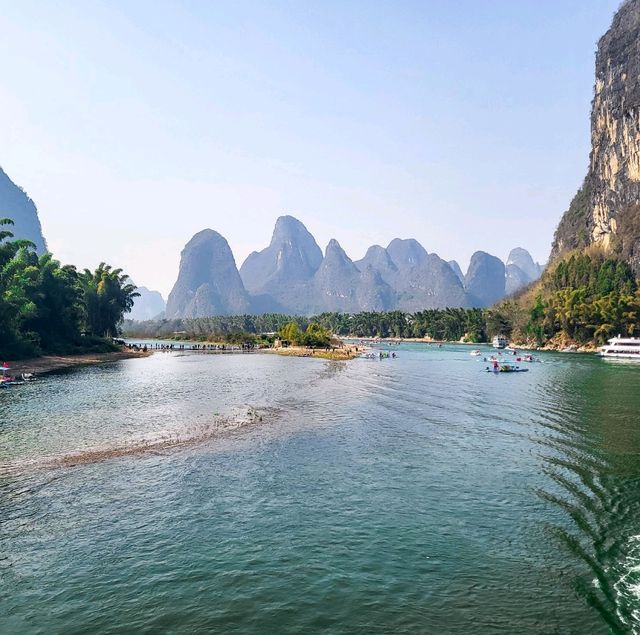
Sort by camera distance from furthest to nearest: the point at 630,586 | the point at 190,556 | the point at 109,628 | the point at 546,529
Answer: the point at 546,529 < the point at 190,556 < the point at 630,586 < the point at 109,628

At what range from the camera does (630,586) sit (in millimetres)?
14914

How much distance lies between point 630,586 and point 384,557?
7285mm

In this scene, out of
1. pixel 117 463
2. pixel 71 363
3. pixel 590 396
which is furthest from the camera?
pixel 71 363

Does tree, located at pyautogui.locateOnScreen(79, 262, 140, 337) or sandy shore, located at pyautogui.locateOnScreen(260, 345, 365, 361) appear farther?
tree, located at pyautogui.locateOnScreen(79, 262, 140, 337)

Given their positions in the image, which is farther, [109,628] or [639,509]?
[639,509]

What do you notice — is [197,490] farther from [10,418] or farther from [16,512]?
[10,418]

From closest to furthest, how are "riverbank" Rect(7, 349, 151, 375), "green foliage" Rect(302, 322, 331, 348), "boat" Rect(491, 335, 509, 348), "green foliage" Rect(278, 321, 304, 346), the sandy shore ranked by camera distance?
"riverbank" Rect(7, 349, 151, 375) < the sandy shore < "green foliage" Rect(302, 322, 331, 348) < "green foliage" Rect(278, 321, 304, 346) < "boat" Rect(491, 335, 509, 348)

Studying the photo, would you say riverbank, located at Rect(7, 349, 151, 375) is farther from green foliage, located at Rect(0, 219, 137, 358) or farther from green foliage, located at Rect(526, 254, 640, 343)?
green foliage, located at Rect(526, 254, 640, 343)

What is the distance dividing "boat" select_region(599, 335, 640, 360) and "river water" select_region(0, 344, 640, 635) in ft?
278

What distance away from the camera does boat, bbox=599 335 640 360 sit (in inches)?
4434

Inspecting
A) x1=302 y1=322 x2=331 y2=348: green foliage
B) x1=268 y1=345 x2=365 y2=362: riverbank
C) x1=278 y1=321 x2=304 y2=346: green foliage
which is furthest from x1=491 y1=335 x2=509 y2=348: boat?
x1=278 y1=321 x2=304 y2=346: green foliage

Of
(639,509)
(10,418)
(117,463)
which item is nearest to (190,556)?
(117,463)

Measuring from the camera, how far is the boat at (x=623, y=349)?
4434 inches

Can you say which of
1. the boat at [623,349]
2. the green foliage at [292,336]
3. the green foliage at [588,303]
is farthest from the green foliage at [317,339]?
the green foliage at [588,303]
